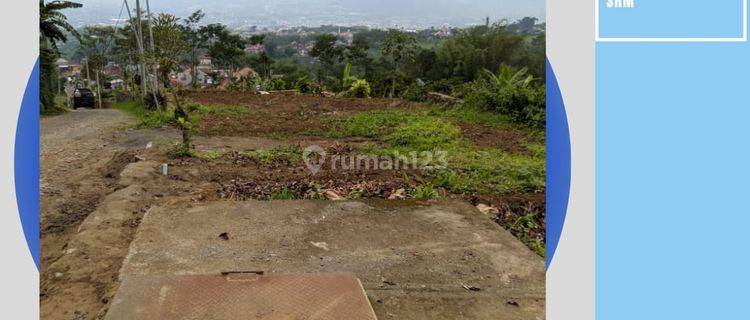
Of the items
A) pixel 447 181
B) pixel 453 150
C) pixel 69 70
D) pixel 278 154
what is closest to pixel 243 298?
pixel 447 181

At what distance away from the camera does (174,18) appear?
746 centimetres

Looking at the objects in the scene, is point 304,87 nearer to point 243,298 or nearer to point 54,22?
point 54,22

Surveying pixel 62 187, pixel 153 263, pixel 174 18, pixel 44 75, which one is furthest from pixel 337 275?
pixel 44 75

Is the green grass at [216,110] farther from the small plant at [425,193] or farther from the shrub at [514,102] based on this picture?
the small plant at [425,193]

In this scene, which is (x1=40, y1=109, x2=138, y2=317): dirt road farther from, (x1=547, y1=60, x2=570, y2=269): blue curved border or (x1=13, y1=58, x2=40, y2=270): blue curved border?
(x1=547, y1=60, x2=570, y2=269): blue curved border

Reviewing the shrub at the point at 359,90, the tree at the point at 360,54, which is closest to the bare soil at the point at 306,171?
the shrub at the point at 359,90

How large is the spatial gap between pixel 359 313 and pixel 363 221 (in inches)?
53.2

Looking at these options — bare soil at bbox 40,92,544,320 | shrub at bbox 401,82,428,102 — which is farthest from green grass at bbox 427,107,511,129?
shrub at bbox 401,82,428,102

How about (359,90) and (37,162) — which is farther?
(359,90)

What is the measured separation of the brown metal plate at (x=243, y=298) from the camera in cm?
240

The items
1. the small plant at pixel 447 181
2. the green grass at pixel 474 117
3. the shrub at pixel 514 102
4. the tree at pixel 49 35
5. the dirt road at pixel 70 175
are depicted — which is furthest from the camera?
the tree at pixel 49 35

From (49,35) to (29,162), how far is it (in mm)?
14389

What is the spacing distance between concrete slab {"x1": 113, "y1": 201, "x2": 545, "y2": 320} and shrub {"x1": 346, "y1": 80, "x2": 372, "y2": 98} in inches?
477

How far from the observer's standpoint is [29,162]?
289 centimetres
